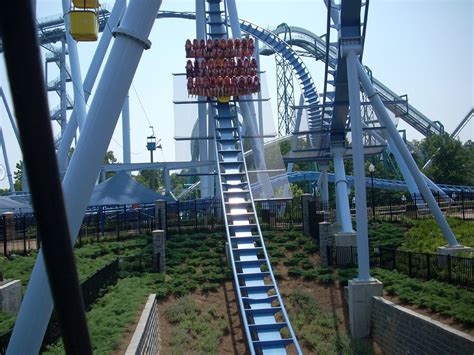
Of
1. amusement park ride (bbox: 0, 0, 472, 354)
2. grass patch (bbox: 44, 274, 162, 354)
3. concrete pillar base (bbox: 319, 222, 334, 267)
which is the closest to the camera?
amusement park ride (bbox: 0, 0, 472, 354)

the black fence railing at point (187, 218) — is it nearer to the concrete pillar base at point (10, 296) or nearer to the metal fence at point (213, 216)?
the metal fence at point (213, 216)

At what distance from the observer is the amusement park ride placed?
4770 millimetres

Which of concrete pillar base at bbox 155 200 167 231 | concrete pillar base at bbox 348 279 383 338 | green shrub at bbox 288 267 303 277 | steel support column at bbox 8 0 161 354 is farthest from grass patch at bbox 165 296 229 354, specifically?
Result: steel support column at bbox 8 0 161 354

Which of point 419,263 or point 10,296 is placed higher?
point 419,263

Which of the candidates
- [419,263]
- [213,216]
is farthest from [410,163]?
[213,216]

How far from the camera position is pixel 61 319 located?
2068 millimetres

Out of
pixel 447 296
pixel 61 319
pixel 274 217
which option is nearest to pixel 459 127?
pixel 274 217

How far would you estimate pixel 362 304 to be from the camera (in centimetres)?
1436

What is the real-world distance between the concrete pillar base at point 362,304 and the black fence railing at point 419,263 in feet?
5.10

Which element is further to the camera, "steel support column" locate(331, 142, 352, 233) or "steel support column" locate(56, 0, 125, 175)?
"steel support column" locate(331, 142, 352, 233)

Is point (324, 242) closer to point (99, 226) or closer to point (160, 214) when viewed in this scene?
point (160, 214)

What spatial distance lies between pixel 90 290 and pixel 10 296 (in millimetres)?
1952

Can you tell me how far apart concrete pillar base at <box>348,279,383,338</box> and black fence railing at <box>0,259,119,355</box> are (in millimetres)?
6549

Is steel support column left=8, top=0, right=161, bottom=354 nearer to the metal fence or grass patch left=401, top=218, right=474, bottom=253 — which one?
grass patch left=401, top=218, right=474, bottom=253
